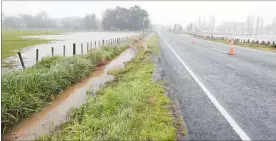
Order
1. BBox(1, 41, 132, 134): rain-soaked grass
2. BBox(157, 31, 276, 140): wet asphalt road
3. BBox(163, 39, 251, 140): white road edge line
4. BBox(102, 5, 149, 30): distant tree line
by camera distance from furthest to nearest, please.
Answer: BBox(102, 5, 149, 30): distant tree line
BBox(1, 41, 132, 134): rain-soaked grass
BBox(157, 31, 276, 140): wet asphalt road
BBox(163, 39, 251, 140): white road edge line

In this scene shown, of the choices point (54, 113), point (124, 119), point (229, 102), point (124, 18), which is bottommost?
point (54, 113)

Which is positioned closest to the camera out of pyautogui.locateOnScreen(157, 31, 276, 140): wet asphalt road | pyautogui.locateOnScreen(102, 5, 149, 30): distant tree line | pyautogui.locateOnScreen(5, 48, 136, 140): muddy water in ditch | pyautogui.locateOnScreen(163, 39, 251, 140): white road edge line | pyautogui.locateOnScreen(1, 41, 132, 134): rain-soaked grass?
pyautogui.locateOnScreen(163, 39, 251, 140): white road edge line

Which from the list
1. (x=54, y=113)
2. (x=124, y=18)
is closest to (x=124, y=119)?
(x=54, y=113)

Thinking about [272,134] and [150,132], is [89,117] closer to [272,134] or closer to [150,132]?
[150,132]

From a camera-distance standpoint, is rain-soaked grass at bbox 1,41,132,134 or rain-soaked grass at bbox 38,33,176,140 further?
rain-soaked grass at bbox 1,41,132,134

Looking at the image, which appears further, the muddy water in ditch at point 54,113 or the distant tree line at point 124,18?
the distant tree line at point 124,18

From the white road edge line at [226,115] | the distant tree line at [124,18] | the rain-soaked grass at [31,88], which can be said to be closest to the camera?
the white road edge line at [226,115]

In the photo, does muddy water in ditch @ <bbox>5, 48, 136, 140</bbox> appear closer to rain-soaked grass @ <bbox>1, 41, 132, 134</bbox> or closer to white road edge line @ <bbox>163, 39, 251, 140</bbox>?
rain-soaked grass @ <bbox>1, 41, 132, 134</bbox>

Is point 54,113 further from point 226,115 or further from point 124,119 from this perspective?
point 226,115

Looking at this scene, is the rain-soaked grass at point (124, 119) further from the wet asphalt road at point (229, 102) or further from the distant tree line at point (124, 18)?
the distant tree line at point (124, 18)

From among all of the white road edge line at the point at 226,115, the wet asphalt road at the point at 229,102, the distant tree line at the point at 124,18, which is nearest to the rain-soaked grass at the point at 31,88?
the wet asphalt road at the point at 229,102

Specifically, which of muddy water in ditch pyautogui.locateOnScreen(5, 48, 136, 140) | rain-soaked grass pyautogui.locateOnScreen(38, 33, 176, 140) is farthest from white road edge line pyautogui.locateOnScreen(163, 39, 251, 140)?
muddy water in ditch pyautogui.locateOnScreen(5, 48, 136, 140)

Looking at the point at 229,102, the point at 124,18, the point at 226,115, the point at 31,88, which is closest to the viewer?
the point at 226,115

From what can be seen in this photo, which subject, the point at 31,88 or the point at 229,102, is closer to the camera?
the point at 229,102
